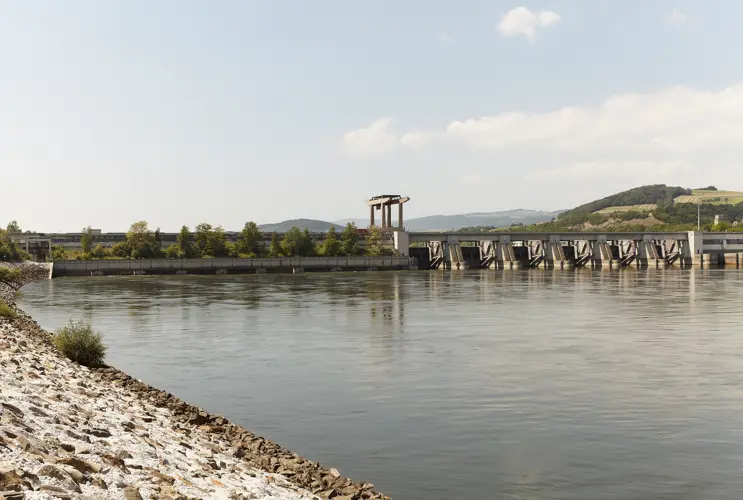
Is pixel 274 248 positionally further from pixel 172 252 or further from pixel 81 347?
pixel 81 347

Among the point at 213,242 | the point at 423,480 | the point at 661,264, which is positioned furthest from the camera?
the point at 661,264

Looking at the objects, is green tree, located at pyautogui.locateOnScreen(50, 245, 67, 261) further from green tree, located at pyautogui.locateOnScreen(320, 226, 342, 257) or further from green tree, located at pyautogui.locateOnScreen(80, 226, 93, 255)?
green tree, located at pyautogui.locateOnScreen(320, 226, 342, 257)

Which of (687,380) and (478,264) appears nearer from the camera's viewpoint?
(687,380)

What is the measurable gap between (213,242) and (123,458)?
142m

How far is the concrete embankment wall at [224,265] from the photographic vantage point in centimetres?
12562

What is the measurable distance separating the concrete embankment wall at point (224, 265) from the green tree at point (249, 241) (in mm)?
18654

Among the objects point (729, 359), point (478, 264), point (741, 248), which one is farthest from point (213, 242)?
point (729, 359)

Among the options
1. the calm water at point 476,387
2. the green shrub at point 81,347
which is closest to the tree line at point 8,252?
the calm water at point 476,387

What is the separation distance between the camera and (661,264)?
165125 millimetres

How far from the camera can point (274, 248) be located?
160 metres

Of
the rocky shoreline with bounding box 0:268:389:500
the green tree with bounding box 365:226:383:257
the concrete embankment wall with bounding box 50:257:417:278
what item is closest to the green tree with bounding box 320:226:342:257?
the green tree with bounding box 365:226:383:257

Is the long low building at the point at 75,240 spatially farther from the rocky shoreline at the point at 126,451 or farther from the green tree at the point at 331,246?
the rocky shoreline at the point at 126,451

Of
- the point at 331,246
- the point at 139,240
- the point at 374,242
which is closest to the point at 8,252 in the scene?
the point at 139,240

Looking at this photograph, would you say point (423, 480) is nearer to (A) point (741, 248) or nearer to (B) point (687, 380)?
(B) point (687, 380)
